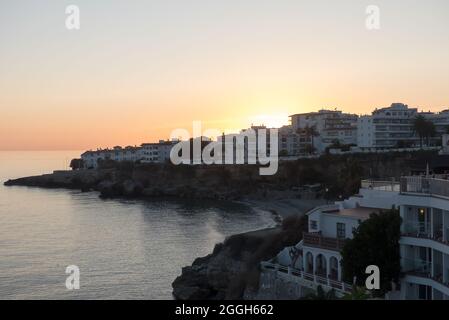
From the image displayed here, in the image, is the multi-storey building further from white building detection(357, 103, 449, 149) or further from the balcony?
the balcony

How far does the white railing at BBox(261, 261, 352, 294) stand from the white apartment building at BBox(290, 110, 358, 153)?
272 ft

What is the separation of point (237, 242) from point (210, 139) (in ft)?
336

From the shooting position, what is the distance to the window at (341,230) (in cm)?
2450

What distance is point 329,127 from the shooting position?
376 ft

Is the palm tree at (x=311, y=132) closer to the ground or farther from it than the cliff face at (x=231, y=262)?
farther from it

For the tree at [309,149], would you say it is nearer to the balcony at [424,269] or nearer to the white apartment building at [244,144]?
the white apartment building at [244,144]

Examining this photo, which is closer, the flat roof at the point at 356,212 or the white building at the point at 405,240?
the white building at the point at 405,240

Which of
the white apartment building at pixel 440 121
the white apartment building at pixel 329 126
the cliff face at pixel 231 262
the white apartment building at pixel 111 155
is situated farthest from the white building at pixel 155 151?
the cliff face at pixel 231 262

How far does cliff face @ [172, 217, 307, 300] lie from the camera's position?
29825mm

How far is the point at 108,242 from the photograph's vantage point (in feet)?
173

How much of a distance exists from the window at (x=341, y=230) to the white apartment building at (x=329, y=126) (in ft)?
273

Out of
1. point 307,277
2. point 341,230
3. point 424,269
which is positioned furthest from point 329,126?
point 424,269

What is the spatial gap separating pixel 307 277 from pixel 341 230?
286 centimetres
